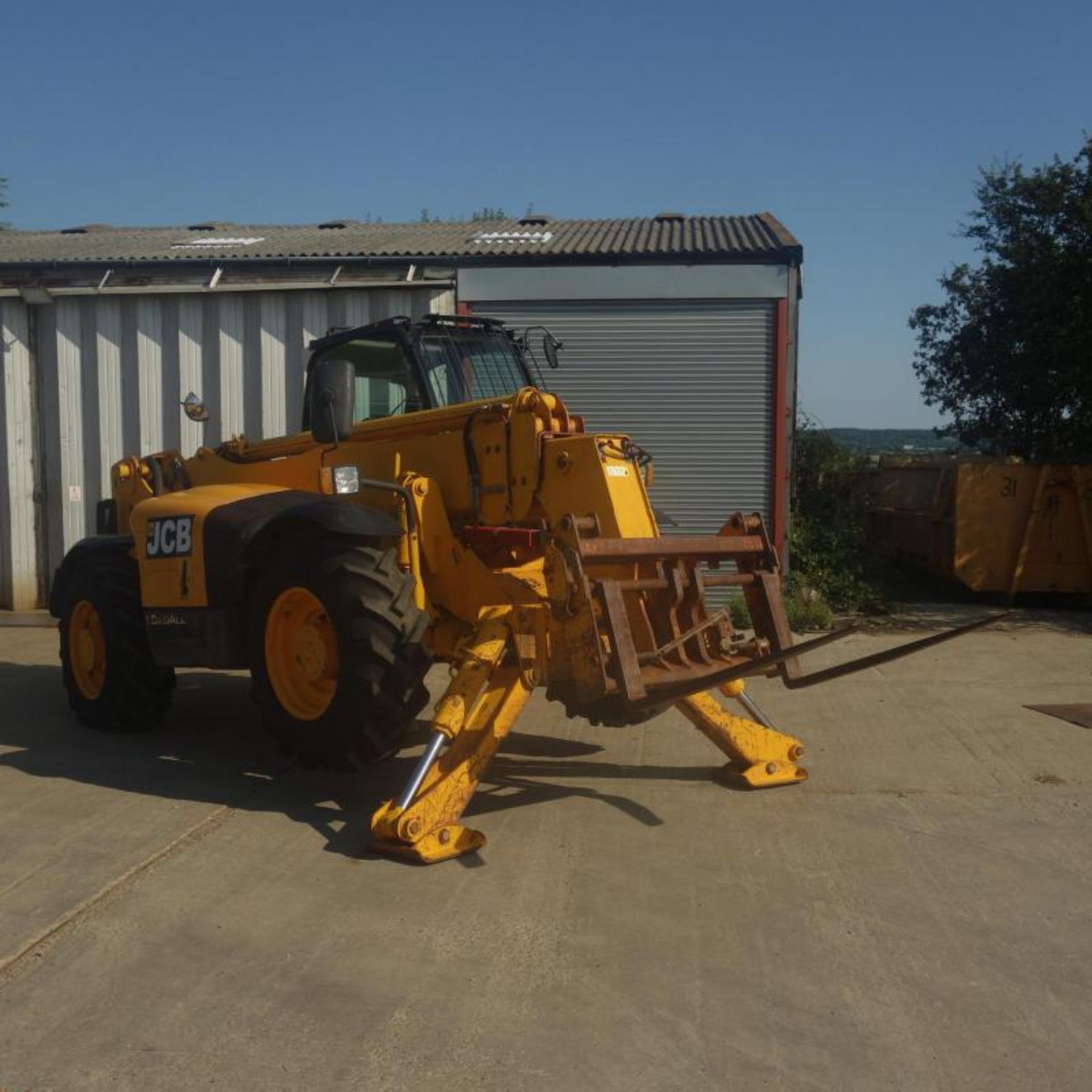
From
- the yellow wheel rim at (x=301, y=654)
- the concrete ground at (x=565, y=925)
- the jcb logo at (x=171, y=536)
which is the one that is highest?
the jcb logo at (x=171, y=536)

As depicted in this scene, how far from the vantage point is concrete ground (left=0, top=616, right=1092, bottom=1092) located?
329 centimetres

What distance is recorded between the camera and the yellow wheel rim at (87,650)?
7.47 metres

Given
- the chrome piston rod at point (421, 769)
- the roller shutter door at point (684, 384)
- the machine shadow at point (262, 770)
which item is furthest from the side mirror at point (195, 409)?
the roller shutter door at point (684, 384)

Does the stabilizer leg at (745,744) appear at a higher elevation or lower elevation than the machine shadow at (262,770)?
higher

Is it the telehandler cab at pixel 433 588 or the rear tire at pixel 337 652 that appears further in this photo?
the rear tire at pixel 337 652

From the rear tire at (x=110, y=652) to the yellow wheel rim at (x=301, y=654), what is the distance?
1.36m

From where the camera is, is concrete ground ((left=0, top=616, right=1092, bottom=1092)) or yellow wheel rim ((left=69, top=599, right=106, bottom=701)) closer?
concrete ground ((left=0, top=616, right=1092, bottom=1092))

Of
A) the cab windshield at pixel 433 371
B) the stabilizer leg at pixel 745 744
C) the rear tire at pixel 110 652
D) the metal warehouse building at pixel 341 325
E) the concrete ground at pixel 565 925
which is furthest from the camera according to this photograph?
the metal warehouse building at pixel 341 325

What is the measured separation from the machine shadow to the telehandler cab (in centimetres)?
27

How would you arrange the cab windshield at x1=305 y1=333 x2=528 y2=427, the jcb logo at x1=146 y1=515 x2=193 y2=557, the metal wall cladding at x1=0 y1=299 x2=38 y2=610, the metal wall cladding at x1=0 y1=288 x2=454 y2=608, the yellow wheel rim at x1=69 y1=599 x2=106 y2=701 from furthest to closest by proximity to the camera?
the metal wall cladding at x1=0 y1=299 x2=38 y2=610 → the metal wall cladding at x1=0 y1=288 x2=454 y2=608 → the yellow wheel rim at x1=69 y1=599 x2=106 y2=701 → the cab windshield at x1=305 y1=333 x2=528 y2=427 → the jcb logo at x1=146 y1=515 x2=193 y2=557

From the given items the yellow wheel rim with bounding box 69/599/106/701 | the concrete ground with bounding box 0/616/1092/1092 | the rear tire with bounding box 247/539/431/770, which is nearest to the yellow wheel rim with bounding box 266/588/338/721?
the rear tire with bounding box 247/539/431/770

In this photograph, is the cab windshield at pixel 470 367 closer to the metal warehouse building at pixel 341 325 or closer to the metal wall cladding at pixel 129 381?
the metal warehouse building at pixel 341 325

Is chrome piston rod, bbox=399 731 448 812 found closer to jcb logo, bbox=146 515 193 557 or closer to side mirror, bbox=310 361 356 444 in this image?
side mirror, bbox=310 361 356 444

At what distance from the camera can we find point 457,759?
510 cm
